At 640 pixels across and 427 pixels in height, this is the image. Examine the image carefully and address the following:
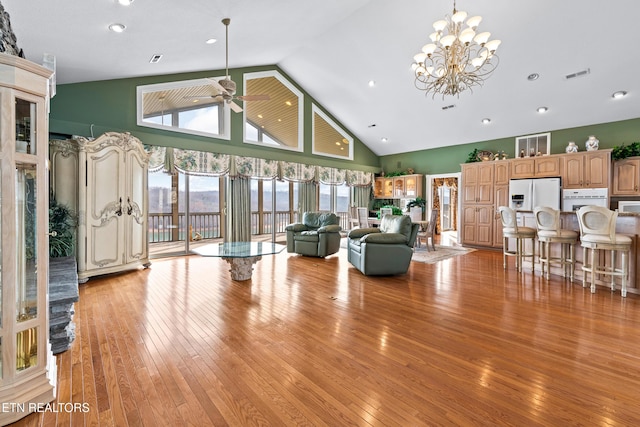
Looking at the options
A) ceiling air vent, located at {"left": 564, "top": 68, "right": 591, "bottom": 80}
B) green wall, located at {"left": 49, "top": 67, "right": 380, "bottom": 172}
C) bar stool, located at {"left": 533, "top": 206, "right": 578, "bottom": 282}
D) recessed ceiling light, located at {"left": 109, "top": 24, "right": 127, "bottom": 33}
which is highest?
ceiling air vent, located at {"left": 564, "top": 68, "right": 591, "bottom": 80}

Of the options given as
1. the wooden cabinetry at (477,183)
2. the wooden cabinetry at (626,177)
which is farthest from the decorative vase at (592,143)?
the wooden cabinetry at (477,183)

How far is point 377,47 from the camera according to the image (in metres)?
6.03

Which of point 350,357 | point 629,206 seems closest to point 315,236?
point 350,357

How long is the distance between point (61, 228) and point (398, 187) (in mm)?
8659

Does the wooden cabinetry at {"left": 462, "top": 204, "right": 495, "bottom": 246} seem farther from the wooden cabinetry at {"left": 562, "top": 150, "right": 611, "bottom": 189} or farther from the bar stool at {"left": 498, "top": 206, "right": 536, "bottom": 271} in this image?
the bar stool at {"left": 498, "top": 206, "right": 536, "bottom": 271}

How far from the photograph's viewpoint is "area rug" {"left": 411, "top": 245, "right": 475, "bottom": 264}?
6145 millimetres

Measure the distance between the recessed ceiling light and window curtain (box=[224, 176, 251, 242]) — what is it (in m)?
3.69

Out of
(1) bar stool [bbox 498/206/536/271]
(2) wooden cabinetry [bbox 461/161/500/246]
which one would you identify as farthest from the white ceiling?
(1) bar stool [bbox 498/206/536/271]

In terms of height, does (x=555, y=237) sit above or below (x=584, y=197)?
below

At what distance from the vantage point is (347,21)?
5684 millimetres

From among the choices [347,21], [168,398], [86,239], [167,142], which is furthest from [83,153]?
[347,21]

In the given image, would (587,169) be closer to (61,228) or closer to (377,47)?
(377,47)

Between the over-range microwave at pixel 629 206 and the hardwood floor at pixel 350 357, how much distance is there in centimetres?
313

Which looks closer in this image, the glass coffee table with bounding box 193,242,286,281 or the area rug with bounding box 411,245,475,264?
the glass coffee table with bounding box 193,242,286,281
